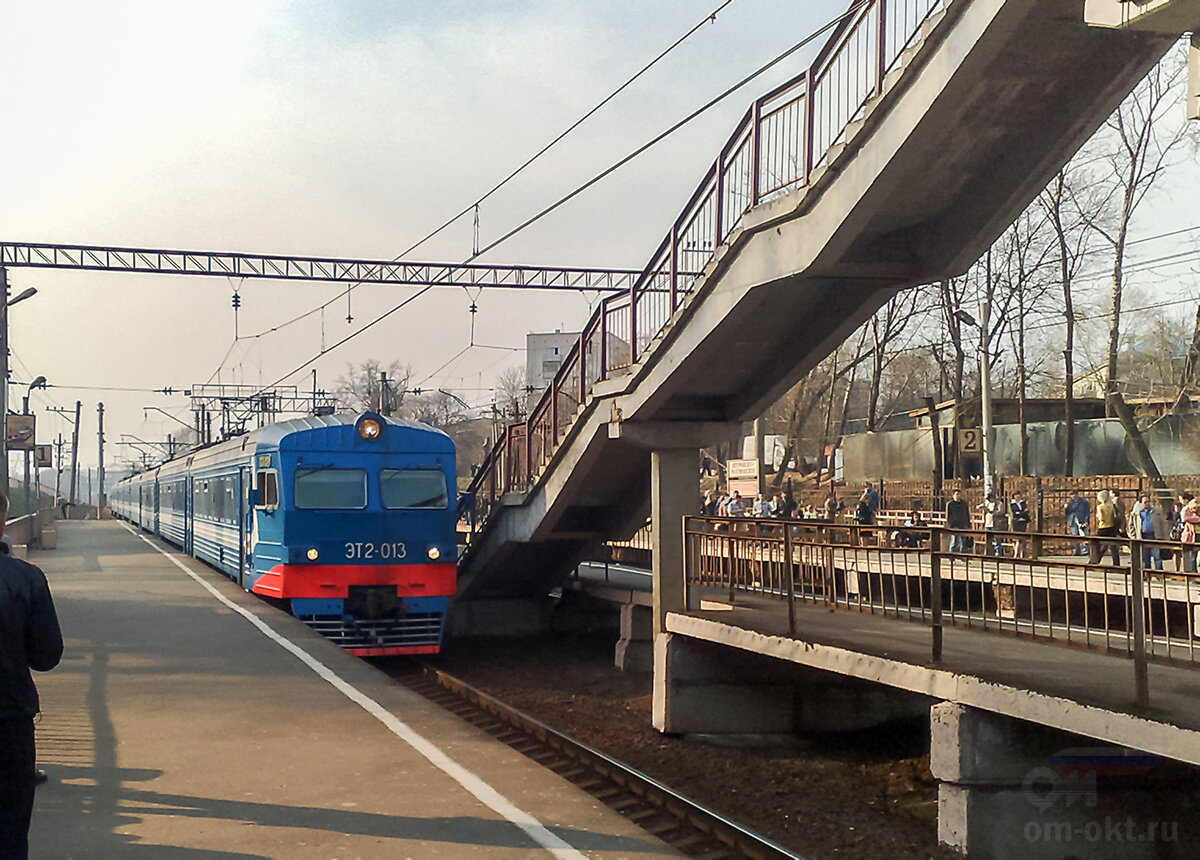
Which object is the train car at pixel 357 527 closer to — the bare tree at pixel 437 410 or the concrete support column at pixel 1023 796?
the concrete support column at pixel 1023 796

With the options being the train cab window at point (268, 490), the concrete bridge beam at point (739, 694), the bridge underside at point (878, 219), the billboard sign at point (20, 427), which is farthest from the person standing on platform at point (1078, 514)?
the billboard sign at point (20, 427)

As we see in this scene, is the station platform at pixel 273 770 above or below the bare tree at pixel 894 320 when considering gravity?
below

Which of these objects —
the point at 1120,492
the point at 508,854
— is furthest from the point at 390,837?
the point at 1120,492

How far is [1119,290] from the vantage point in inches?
1140

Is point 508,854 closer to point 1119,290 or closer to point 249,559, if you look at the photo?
point 249,559

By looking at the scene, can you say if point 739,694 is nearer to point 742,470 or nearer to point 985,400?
point 742,470

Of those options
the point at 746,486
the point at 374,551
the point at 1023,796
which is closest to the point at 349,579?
the point at 374,551

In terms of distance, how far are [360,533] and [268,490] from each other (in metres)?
1.41

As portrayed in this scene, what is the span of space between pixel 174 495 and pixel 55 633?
27.1 m

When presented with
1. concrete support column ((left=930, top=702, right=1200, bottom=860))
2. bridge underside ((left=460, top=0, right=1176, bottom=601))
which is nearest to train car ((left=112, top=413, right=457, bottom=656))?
bridge underside ((left=460, top=0, right=1176, bottom=601))

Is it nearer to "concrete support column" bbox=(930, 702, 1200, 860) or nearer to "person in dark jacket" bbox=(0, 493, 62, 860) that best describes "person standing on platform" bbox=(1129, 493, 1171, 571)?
"concrete support column" bbox=(930, 702, 1200, 860)

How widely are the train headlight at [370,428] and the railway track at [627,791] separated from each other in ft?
13.5

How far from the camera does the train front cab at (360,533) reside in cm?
1606

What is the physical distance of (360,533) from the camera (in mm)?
16375
